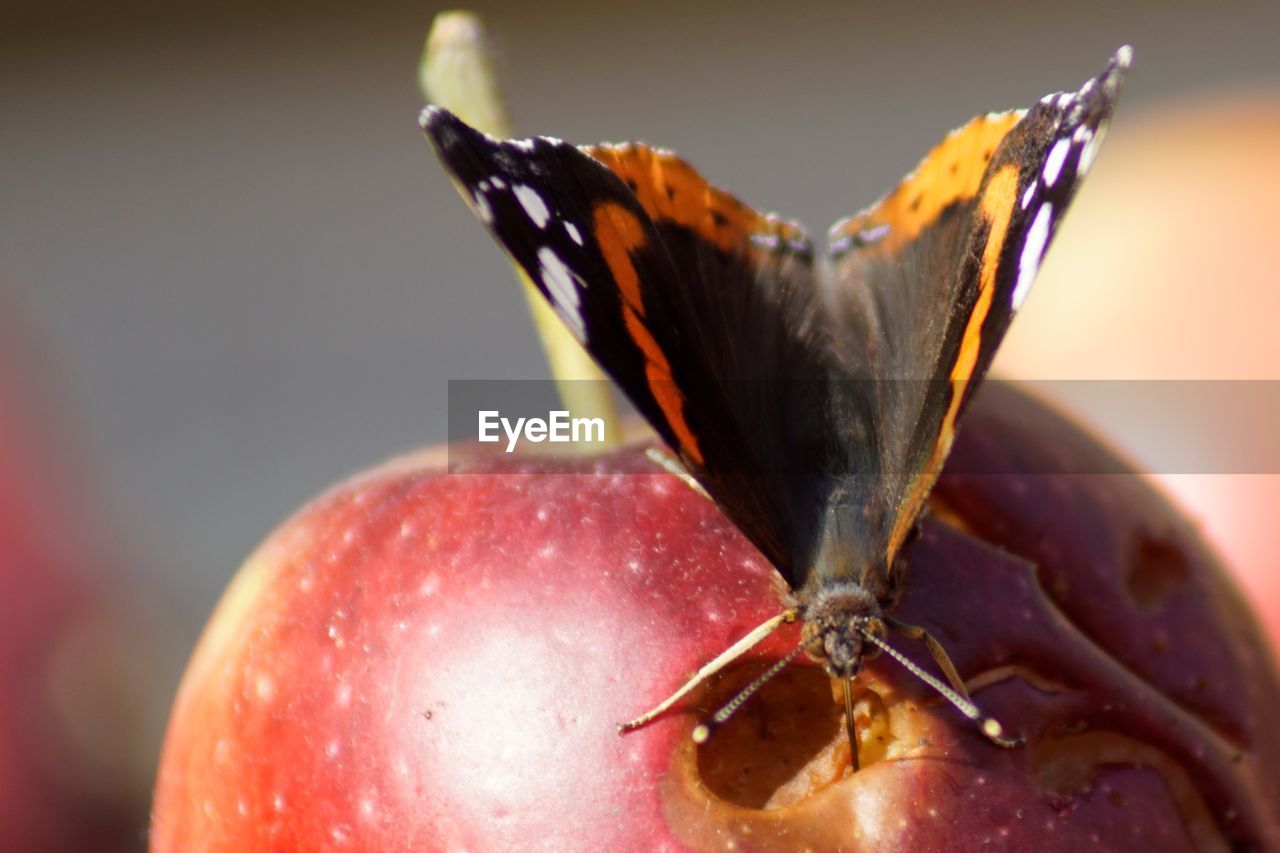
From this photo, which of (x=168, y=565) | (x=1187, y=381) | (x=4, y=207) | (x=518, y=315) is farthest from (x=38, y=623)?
(x=4, y=207)

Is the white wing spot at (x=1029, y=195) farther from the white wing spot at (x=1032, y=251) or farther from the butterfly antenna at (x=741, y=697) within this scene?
the butterfly antenna at (x=741, y=697)

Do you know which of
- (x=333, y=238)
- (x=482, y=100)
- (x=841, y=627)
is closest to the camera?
(x=841, y=627)

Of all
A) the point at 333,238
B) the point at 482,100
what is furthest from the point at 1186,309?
the point at 333,238

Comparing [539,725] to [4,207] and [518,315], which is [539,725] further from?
[4,207]

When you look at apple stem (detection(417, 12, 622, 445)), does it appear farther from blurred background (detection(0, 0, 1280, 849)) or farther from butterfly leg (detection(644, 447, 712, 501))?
blurred background (detection(0, 0, 1280, 849))

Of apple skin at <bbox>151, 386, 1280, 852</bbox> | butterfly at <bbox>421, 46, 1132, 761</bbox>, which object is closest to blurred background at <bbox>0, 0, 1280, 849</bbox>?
apple skin at <bbox>151, 386, 1280, 852</bbox>

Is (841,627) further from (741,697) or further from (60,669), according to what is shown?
(60,669)
